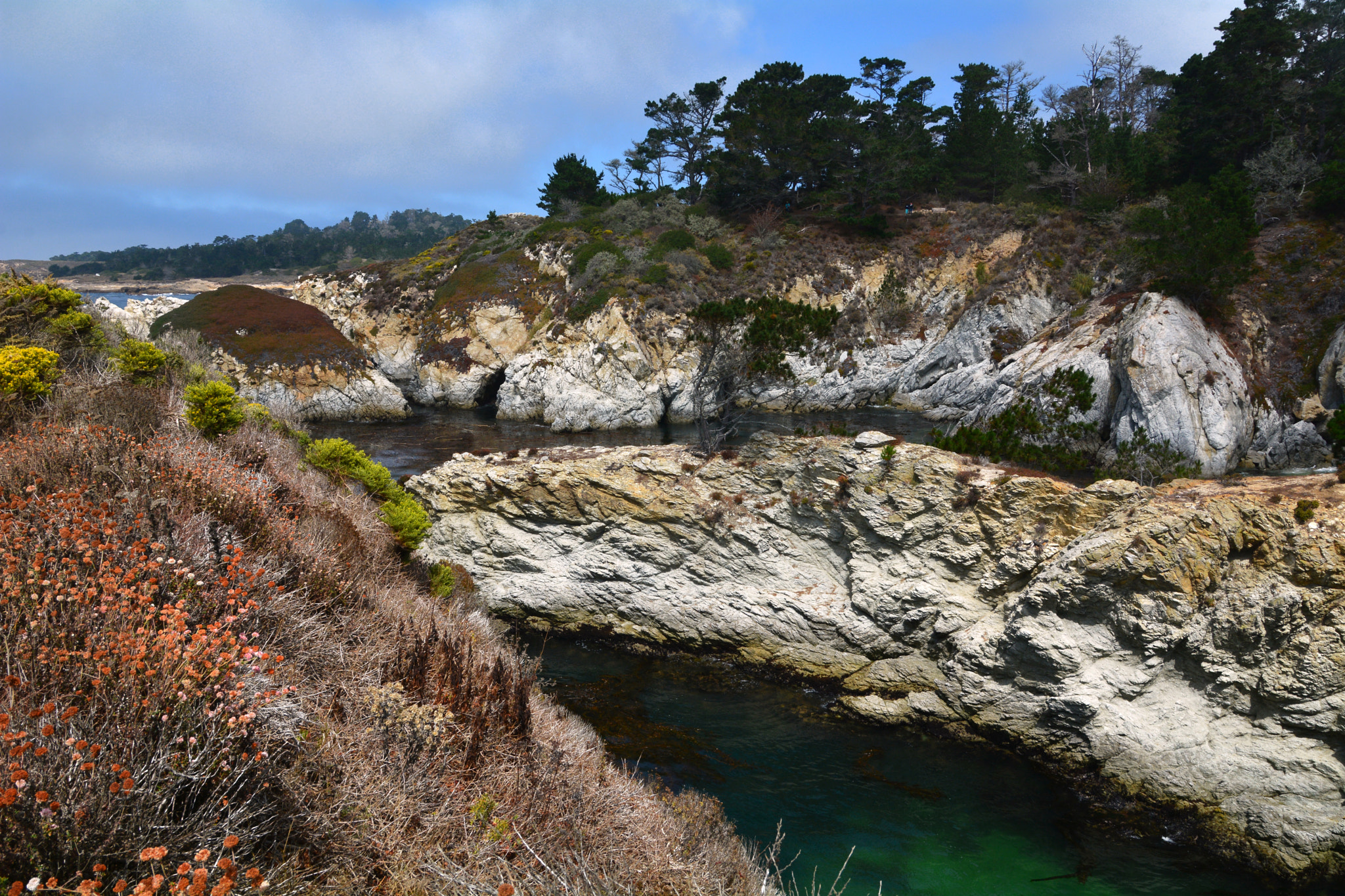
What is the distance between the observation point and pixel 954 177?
52.2 m

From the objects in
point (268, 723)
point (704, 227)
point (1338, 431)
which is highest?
point (704, 227)

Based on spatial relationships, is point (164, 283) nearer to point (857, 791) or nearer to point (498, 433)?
point (498, 433)

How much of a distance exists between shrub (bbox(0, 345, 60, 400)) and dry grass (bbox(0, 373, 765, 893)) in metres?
0.80

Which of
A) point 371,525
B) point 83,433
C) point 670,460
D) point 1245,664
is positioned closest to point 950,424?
point 670,460

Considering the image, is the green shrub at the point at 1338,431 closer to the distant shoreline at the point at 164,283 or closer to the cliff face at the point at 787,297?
the cliff face at the point at 787,297

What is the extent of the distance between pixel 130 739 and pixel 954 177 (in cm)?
6052

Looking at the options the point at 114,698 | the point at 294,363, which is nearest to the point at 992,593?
the point at 114,698

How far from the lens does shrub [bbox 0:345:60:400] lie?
9.11 m

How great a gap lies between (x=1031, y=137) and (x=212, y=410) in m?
58.5

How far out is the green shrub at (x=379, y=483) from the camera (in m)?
14.5

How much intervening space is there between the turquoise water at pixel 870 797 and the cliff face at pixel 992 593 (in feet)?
3.23

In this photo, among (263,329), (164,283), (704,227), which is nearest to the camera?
(263,329)

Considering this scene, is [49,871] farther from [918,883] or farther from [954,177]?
[954,177]

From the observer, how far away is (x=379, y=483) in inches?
663
